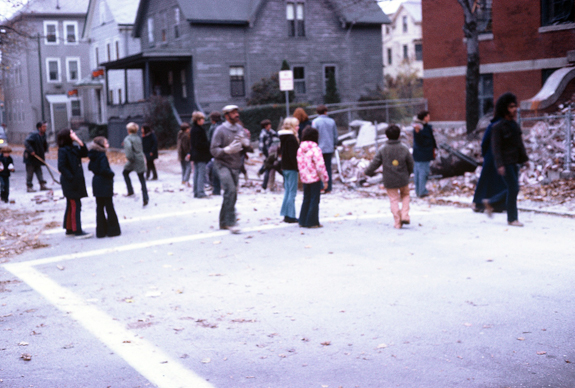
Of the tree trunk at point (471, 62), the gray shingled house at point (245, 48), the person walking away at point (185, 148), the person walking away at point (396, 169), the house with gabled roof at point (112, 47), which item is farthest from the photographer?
the house with gabled roof at point (112, 47)

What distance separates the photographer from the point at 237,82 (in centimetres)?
A: 3697

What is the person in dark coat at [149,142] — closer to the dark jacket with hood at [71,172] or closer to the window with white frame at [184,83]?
the dark jacket with hood at [71,172]

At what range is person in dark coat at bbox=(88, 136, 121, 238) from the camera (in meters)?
11.0

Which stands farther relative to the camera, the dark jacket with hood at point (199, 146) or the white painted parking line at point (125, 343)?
the dark jacket with hood at point (199, 146)

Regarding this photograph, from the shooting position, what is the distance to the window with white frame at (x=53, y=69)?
59.1 m

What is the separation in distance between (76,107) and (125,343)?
56580 millimetres

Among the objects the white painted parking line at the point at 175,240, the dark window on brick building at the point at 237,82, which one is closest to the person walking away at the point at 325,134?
the white painted parking line at the point at 175,240

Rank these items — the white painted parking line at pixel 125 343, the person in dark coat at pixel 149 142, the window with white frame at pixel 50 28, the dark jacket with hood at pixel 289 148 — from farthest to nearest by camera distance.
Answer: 1. the window with white frame at pixel 50 28
2. the person in dark coat at pixel 149 142
3. the dark jacket with hood at pixel 289 148
4. the white painted parking line at pixel 125 343

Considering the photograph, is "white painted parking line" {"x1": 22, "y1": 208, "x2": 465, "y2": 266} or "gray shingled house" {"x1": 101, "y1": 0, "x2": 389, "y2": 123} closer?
"white painted parking line" {"x1": 22, "y1": 208, "x2": 465, "y2": 266}

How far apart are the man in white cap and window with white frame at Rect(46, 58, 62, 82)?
173 ft

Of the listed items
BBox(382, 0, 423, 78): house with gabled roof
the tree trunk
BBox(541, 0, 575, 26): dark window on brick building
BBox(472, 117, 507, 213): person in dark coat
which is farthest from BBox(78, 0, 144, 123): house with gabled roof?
BBox(382, 0, 423, 78): house with gabled roof

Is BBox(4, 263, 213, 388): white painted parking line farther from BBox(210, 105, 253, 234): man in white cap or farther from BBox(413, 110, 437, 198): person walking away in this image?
BBox(413, 110, 437, 198): person walking away

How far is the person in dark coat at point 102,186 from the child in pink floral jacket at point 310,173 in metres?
3.08

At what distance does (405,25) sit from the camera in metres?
80.8
